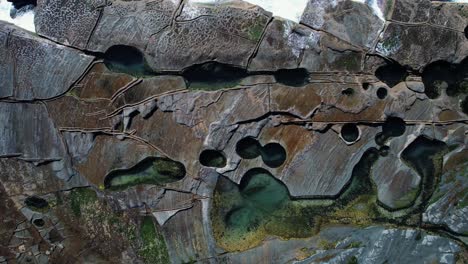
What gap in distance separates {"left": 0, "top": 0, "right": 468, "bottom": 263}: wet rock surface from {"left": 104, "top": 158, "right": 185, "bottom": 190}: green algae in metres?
0.01

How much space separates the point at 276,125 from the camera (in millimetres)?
4730

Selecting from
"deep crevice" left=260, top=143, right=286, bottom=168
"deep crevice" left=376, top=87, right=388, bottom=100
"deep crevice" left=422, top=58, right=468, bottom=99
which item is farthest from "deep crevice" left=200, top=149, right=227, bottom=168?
"deep crevice" left=422, top=58, right=468, bottom=99

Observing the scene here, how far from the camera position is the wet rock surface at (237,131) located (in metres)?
4.71

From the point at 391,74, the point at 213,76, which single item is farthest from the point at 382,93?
the point at 213,76

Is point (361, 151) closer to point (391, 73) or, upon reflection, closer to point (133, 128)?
point (391, 73)

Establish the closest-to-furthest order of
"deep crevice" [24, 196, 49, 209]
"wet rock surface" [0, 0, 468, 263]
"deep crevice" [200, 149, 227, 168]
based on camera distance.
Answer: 1. "wet rock surface" [0, 0, 468, 263]
2. "deep crevice" [200, 149, 227, 168]
3. "deep crevice" [24, 196, 49, 209]

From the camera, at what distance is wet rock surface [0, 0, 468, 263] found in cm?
471

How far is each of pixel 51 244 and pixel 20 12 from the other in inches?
86.8

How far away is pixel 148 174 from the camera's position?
16.1 ft

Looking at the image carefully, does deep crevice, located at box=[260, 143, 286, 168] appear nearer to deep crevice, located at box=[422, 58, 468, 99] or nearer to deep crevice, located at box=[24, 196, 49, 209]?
deep crevice, located at box=[422, 58, 468, 99]

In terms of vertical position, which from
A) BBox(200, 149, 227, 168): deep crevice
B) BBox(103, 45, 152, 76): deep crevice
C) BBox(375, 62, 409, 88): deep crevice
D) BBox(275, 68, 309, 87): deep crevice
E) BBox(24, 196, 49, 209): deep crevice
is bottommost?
BBox(200, 149, 227, 168): deep crevice

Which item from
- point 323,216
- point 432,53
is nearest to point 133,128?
point 323,216

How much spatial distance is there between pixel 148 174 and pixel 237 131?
0.95m

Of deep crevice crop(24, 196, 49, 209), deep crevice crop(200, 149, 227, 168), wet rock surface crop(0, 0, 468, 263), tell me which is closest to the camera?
wet rock surface crop(0, 0, 468, 263)
